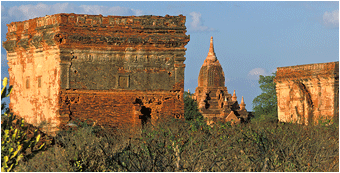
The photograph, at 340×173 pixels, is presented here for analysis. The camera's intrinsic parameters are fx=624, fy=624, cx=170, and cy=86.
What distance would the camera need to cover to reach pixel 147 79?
83.3 feet

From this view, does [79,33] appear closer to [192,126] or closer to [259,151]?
[192,126]

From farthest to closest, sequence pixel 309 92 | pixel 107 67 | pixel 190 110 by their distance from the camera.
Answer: pixel 190 110
pixel 309 92
pixel 107 67

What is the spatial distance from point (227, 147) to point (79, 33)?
28.2 feet

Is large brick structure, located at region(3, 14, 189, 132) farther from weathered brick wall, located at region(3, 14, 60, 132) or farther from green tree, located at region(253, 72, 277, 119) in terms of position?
green tree, located at region(253, 72, 277, 119)

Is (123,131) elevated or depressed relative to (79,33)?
depressed

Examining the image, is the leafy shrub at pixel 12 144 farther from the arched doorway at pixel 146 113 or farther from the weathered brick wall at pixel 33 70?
the arched doorway at pixel 146 113

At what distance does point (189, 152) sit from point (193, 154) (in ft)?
6.33

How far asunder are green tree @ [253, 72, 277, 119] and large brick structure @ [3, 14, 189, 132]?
26603 millimetres

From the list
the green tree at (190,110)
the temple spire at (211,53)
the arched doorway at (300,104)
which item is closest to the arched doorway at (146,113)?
the arched doorway at (300,104)

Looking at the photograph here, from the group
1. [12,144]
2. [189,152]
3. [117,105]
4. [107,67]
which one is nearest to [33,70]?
[107,67]

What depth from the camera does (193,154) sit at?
16172mm

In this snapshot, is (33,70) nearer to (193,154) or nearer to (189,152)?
(189,152)

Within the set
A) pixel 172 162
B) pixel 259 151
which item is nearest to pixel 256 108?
pixel 259 151

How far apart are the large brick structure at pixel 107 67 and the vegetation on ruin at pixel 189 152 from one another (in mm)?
1102
